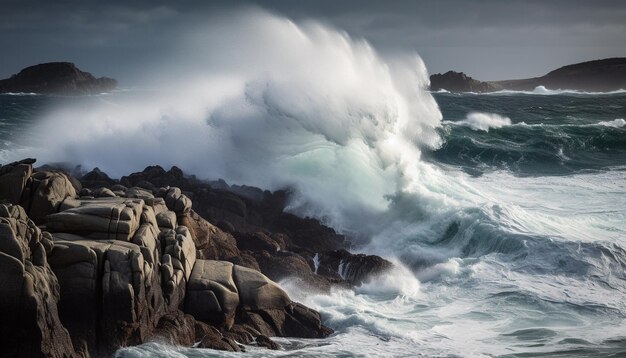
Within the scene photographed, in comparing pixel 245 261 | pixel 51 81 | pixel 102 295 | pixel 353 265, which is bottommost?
pixel 353 265

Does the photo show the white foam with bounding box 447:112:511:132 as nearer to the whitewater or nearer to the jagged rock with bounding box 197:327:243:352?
the whitewater

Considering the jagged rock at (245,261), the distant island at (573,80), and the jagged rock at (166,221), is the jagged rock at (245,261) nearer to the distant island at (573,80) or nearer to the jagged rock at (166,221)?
the jagged rock at (166,221)

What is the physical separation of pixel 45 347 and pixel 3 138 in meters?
32.0

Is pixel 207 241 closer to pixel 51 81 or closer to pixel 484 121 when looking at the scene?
pixel 484 121

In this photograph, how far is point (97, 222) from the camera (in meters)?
15.1

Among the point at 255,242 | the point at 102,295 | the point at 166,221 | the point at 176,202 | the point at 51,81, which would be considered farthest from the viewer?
the point at 51,81

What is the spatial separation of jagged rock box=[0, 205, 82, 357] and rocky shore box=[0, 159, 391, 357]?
2cm

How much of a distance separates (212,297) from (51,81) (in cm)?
8594

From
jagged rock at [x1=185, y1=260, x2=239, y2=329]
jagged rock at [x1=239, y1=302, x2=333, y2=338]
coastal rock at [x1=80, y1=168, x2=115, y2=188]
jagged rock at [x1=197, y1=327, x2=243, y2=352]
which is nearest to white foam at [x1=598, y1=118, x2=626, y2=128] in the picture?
coastal rock at [x1=80, y1=168, x2=115, y2=188]

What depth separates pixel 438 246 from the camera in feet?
77.5

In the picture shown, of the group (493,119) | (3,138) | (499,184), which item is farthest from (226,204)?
(493,119)

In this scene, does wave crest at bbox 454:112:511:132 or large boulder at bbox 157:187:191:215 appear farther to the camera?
wave crest at bbox 454:112:511:132

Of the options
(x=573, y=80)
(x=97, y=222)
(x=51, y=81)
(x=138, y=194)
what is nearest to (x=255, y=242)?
(x=138, y=194)

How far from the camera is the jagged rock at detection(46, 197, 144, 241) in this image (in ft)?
49.1
